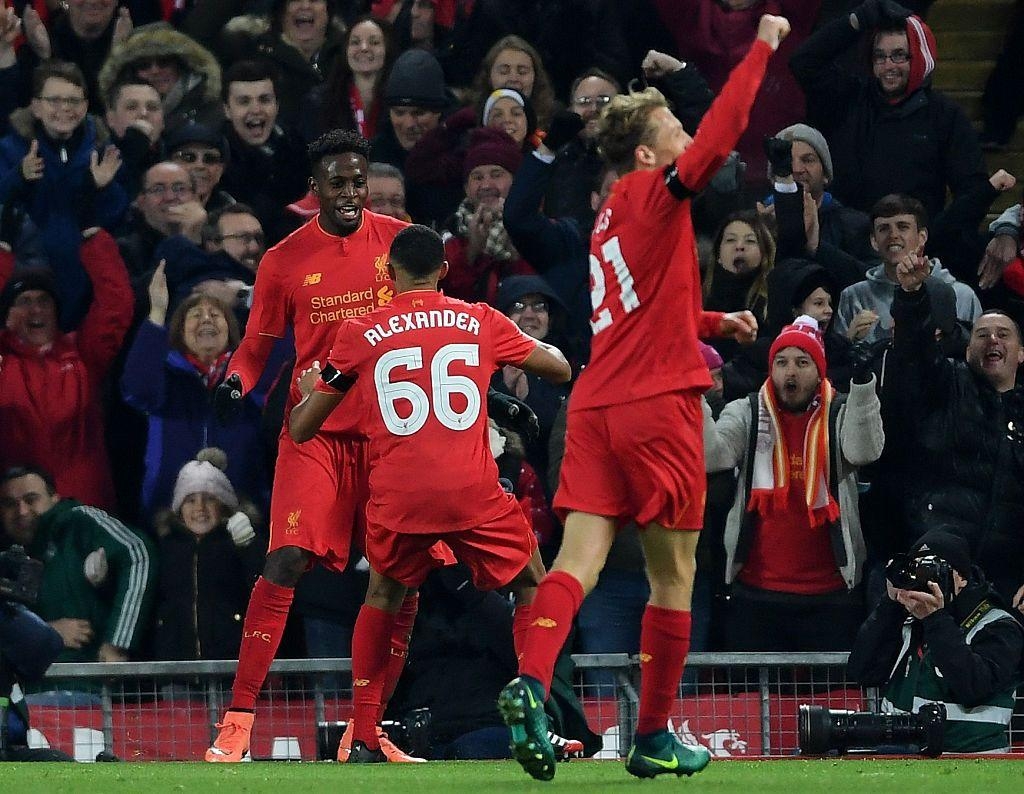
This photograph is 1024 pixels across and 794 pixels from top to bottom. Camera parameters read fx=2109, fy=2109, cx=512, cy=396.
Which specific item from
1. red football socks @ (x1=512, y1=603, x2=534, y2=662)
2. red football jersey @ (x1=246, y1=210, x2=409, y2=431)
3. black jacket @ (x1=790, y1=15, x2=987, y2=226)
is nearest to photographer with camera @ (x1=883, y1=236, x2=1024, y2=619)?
black jacket @ (x1=790, y1=15, x2=987, y2=226)

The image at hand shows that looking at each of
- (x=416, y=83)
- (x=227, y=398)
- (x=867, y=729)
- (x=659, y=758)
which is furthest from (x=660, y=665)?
(x=416, y=83)

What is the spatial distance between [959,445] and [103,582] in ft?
13.6

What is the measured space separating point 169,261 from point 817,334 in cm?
364

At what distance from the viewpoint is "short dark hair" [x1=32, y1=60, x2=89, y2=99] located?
11.7m

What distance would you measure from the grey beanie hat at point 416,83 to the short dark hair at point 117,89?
1522mm

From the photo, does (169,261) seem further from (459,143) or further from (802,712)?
(802,712)

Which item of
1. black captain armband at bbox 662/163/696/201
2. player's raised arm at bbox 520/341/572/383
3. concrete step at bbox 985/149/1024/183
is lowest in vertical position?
player's raised arm at bbox 520/341/572/383

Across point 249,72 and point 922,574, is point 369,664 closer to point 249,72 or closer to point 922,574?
point 922,574

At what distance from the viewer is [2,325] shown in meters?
11.1

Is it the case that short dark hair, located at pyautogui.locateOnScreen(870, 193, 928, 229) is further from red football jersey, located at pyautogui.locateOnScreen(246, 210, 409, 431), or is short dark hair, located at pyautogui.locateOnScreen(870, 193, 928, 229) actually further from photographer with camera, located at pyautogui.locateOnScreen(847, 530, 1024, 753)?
red football jersey, located at pyautogui.locateOnScreen(246, 210, 409, 431)

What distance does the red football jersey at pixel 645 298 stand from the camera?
21.2 feet

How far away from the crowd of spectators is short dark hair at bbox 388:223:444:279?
194 centimetres

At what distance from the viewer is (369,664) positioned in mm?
8023

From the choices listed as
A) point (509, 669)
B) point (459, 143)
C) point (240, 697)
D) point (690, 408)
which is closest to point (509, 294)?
point (459, 143)
